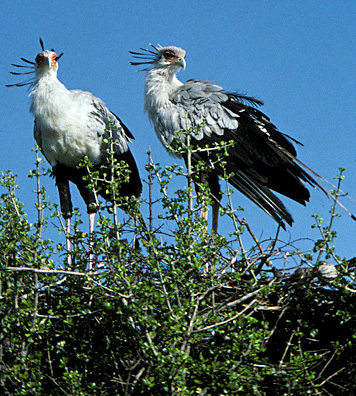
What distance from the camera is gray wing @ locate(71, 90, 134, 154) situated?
8.07m

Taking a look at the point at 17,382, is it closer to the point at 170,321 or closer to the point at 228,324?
the point at 170,321

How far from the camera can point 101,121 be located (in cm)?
818

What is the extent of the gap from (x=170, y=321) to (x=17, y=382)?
106 cm

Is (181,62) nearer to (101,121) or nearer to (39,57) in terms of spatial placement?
(101,121)

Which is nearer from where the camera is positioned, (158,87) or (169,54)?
(158,87)

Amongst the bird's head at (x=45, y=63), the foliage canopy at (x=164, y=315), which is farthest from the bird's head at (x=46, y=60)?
the foliage canopy at (x=164, y=315)

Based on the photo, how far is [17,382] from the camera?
4.82 meters

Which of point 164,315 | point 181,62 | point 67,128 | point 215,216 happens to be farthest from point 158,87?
point 164,315

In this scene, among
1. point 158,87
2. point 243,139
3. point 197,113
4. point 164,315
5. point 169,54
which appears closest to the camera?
point 164,315

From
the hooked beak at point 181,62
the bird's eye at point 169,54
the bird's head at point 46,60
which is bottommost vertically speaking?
the bird's head at point 46,60

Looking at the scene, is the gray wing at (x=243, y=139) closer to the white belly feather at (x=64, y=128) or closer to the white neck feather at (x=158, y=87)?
the white neck feather at (x=158, y=87)

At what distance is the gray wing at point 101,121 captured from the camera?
807cm

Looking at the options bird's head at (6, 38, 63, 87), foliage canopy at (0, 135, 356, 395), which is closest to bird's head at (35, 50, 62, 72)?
bird's head at (6, 38, 63, 87)

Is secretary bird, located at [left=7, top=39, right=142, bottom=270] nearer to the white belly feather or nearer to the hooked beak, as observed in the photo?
the white belly feather
